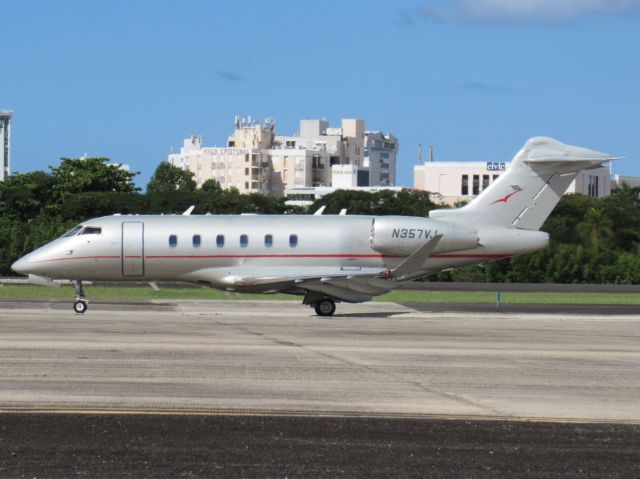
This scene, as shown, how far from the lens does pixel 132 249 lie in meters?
35.9

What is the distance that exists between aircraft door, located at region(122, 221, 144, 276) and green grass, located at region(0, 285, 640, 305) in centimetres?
823

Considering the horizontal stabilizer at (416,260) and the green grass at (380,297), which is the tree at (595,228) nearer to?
the green grass at (380,297)

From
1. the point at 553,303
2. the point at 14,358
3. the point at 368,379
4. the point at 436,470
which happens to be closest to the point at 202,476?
the point at 436,470

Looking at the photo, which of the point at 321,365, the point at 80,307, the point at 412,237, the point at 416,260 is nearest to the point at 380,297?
the point at 412,237

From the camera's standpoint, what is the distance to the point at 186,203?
12775 centimetres

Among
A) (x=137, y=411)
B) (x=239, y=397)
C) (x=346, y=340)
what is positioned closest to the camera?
(x=137, y=411)

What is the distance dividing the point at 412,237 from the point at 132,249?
8869 millimetres

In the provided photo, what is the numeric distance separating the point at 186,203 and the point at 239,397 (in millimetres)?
111935

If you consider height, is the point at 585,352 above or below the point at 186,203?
below

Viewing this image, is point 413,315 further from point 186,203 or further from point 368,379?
point 186,203

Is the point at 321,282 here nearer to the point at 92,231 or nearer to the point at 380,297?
the point at 92,231

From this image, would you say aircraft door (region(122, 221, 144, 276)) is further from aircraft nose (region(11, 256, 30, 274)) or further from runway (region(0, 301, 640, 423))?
aircraft nose (region(11, 256, 30, 274))

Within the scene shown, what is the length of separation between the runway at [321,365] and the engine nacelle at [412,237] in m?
2.65

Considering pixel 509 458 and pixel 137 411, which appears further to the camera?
pixel 137 411
